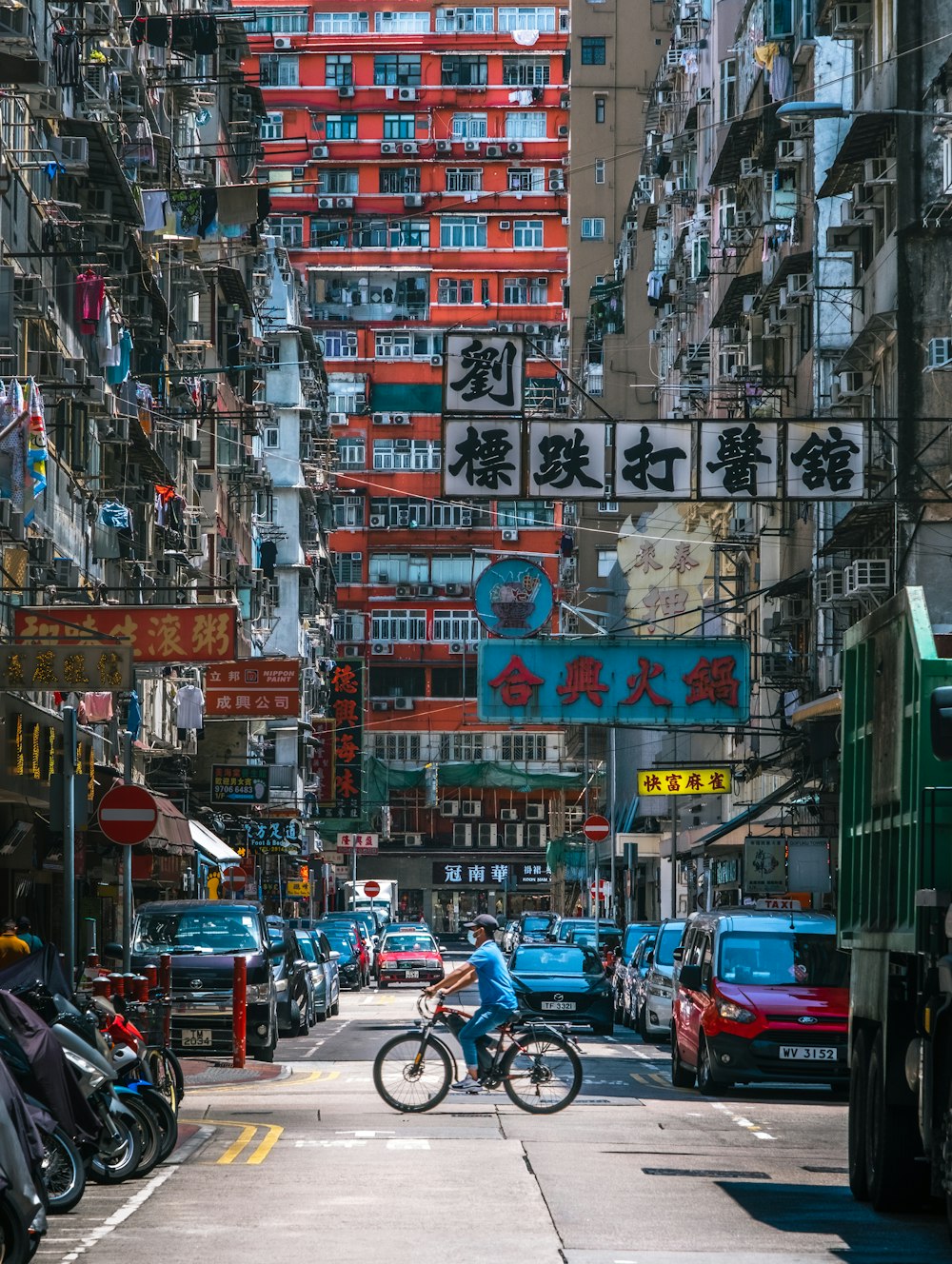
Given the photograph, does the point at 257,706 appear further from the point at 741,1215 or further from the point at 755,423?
the point at 741,1215

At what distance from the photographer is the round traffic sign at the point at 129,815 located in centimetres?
2288

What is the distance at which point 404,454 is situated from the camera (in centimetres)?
12231

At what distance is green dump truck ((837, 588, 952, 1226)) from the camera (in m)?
12.3

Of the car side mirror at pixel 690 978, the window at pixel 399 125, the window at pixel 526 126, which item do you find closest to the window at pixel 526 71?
the window at pixel 526 126

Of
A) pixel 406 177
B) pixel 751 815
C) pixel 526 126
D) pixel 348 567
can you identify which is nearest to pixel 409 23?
pixel 406 177

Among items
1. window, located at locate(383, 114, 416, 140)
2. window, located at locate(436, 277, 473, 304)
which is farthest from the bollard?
window, located at locate(383, 114, 416, 140)

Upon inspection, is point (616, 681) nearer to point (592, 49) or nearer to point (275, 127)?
point (592, 49)

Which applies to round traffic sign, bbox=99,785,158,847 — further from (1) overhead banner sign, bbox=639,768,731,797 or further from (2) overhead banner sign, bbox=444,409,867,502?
(1) overhead banner sign, bbox=639,768,731,797

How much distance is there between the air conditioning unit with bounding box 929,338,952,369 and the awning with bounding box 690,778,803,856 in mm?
10350

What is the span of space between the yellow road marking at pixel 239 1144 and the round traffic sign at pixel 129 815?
3.79 meters

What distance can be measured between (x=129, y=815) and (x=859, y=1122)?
390 inches

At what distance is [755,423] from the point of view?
87.1 feet

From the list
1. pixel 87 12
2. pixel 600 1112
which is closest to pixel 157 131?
pixel 87 12

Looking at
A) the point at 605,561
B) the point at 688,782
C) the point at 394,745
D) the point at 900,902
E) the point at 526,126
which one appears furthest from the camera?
the point at 526,126
